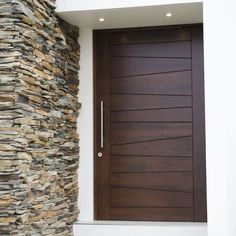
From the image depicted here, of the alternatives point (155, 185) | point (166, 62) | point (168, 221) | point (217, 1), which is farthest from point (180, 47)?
point (168, 221)

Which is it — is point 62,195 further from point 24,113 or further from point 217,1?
point 217,1

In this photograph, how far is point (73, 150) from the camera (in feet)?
15.5

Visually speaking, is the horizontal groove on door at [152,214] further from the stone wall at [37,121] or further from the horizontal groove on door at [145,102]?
the horizontal groove on door at [145,102]

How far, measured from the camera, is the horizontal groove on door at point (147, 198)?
473cm

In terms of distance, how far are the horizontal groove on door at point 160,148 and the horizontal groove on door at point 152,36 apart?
3.55ft

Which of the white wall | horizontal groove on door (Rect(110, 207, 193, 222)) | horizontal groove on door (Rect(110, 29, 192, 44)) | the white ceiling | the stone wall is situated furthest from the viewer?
horizontal groove on door (Rect(110, 29, 192, 44))

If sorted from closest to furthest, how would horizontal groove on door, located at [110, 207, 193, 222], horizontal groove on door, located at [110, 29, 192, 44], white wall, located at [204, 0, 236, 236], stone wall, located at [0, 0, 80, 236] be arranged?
stone wall, located at [0, 0, 80, 236] → white wall, located at [204, 0, 236, 236] → horizontal groove on door, located at [110, 207, 193, 222] → horizontal groove on door, located at [110, 29, 192, 44]

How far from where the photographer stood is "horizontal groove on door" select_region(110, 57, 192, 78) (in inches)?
190

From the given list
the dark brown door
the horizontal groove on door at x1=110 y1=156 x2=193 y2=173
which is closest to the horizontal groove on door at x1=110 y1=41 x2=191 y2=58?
the dark brown door

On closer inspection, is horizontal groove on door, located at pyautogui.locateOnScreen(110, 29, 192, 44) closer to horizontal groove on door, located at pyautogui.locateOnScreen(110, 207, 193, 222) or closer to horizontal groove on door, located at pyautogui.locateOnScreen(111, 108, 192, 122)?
horizontal groove on door, located at pyautogui.locateOnScreen(111, 108, 192, 122)

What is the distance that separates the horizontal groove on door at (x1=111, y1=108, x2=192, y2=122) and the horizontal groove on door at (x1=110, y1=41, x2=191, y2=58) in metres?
0.60

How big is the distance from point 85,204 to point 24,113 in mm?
1648

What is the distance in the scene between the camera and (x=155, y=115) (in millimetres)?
4840

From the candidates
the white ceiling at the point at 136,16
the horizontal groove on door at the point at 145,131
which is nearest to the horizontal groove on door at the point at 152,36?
the white ceiling at the point at 136,16
